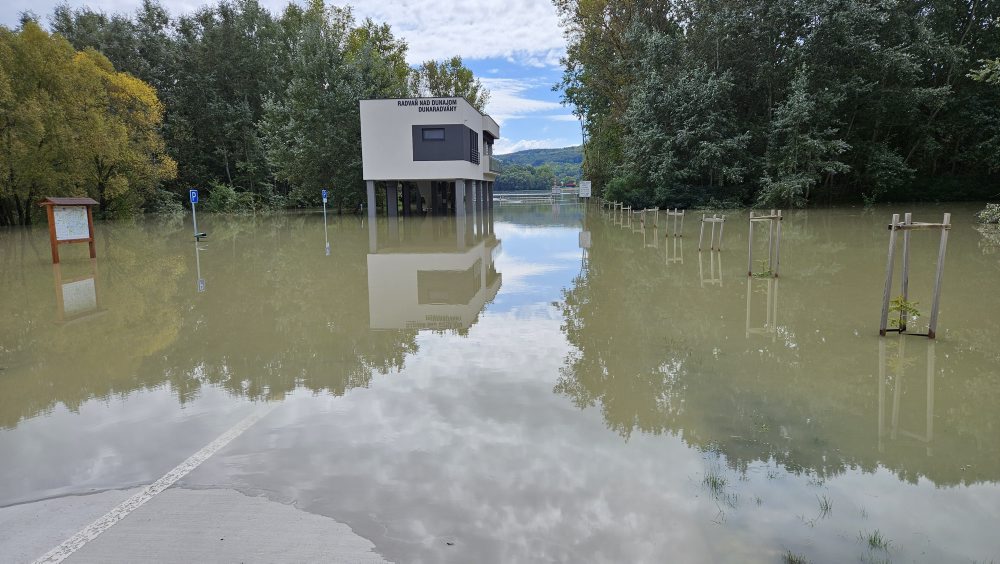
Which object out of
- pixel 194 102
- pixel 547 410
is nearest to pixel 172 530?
pixel 547 410

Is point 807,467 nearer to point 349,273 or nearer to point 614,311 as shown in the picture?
point 614,311

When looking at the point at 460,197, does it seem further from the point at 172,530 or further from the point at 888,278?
the point at 172,530

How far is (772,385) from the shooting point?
5.95 m

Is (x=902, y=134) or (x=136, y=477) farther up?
(x=902, y=134)

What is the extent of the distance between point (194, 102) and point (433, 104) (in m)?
24.7

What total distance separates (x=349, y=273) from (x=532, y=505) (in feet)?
36.5

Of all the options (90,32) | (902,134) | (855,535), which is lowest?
(855,535)

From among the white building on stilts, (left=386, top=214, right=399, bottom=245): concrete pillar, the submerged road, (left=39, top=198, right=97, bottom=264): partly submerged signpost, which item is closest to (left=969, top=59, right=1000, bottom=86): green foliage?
the submerged road

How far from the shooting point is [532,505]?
12.1ft

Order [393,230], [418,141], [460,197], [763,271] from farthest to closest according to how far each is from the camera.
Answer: [460,197] → [418,141] → [393,230] → [763,271]

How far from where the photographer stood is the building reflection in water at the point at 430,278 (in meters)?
9.49

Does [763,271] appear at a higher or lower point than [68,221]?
lower

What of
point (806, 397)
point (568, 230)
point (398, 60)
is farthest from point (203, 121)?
point (806, 397)

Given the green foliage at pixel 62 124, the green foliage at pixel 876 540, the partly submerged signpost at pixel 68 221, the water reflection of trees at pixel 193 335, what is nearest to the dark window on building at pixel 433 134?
the green foliage at pixel 62 124
